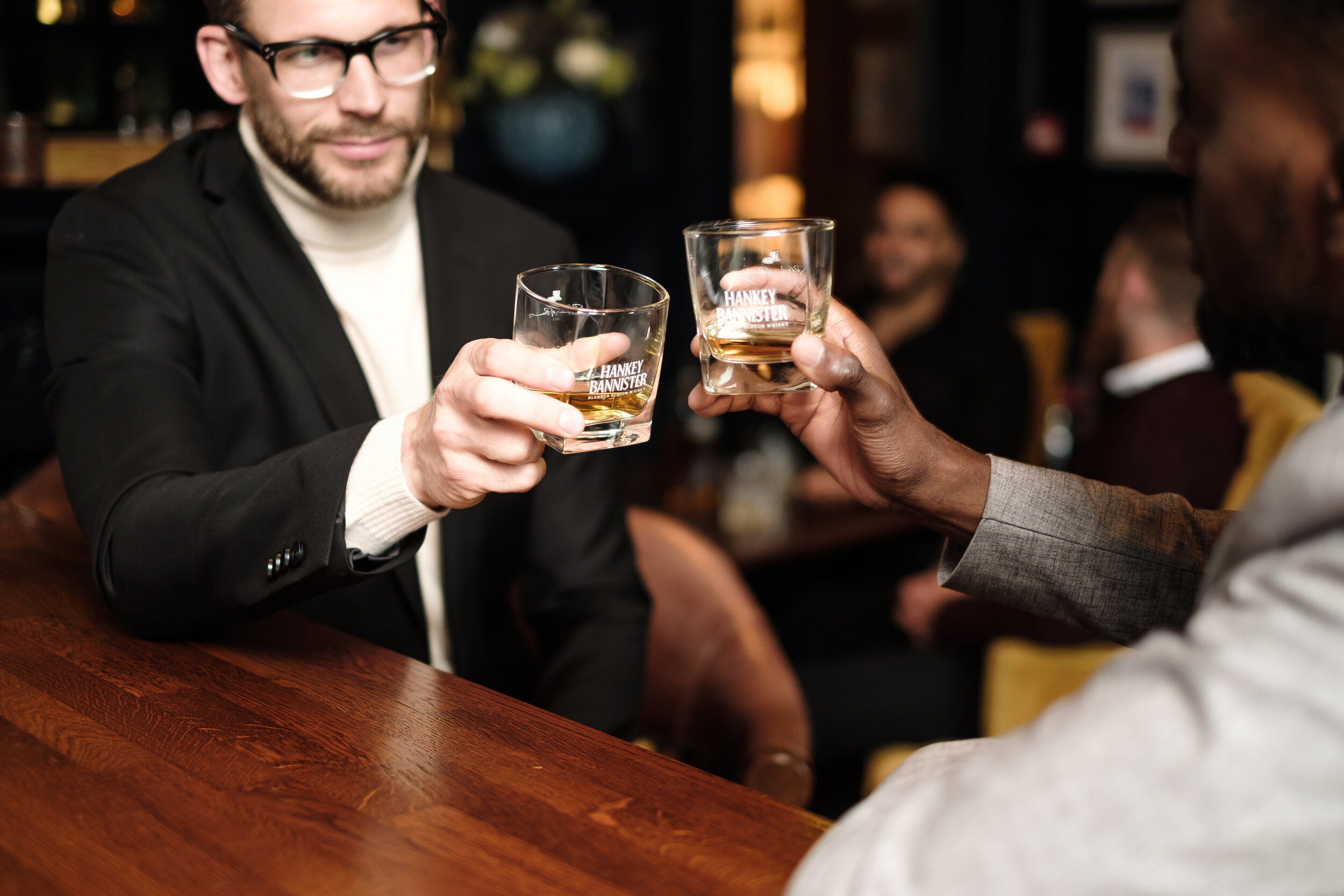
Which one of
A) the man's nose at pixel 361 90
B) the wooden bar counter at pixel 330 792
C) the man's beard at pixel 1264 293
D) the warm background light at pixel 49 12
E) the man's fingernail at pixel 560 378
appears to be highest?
the warm background light at pixel 49 12

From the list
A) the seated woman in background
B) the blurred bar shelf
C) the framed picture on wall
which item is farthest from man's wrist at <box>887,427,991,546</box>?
the framed picture on wall

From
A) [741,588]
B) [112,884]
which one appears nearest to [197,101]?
[741,588]

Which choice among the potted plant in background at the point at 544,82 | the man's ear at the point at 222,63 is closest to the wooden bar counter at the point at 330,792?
the man's ear at the point at 222,63

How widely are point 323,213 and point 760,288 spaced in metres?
0.78

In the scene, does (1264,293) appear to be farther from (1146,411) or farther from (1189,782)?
(1146,411)

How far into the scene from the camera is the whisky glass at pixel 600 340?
993 mm

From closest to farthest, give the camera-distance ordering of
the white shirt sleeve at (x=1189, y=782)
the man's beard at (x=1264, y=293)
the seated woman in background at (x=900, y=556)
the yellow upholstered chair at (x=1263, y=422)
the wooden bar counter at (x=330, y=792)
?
the white shirt sleeve at (x=1189, y=782) < the wooden bar counter at (x=330, y=792) < the man's beard at (x=1264, y=293) < the yellow upholstered chair at (x=1263, y=422) < the seated woman in background at (x=900, y=556)

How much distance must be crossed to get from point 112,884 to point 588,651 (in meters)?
0.96

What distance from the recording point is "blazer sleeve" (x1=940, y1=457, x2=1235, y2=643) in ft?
3.86

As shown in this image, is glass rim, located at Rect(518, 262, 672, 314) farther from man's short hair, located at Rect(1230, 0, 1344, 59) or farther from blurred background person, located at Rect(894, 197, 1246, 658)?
blurred background person, located at Rect(894, 197, 1246, 658)

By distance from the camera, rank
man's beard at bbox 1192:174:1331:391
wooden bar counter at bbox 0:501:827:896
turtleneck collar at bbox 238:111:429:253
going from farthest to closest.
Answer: turtleneck collar at bbox 238:111:429:253 → man's beard at bbox 1192:174:1331:391 → wooden bar counter at bbox 0:501:827:896

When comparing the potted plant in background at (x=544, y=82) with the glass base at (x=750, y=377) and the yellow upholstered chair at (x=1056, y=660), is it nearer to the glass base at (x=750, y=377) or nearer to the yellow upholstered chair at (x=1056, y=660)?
the yellow upholstered chair at (x=1056, y=660)

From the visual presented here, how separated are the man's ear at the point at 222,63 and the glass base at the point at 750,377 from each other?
82cm

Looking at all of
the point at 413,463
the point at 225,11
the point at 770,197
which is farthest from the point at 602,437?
the point at 770,197
